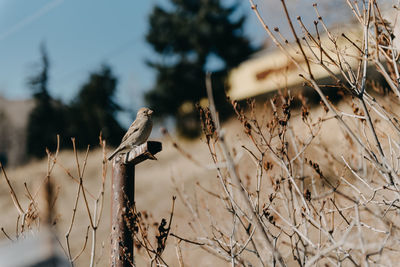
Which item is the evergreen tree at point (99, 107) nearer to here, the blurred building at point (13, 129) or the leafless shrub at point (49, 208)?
the blurred building at point (13, 129)

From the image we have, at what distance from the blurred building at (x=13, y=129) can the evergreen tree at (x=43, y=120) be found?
2.98 feet

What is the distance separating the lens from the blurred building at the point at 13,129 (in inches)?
956

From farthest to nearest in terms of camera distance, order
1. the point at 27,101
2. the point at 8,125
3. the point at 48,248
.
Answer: the point at 8,125 < the point at 27,101 < the point at 48,248

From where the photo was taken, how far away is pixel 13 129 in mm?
25781

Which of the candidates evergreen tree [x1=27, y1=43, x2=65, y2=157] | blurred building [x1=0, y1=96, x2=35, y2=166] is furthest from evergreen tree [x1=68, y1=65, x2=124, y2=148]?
blurred building [x1=0, y1=96, x2=35, y2=166]

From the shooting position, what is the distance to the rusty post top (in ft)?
7.86

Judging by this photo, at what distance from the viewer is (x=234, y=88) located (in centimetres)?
1572

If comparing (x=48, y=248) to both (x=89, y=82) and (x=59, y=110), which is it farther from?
(x=59, y=110)

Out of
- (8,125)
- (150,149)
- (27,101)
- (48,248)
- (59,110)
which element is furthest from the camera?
(8,125)

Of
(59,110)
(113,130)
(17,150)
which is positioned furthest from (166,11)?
(17,150)

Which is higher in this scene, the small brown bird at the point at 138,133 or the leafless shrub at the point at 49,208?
the small brown bird at the point at 138,133

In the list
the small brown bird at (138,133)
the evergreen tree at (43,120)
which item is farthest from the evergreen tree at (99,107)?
the small brown bird at (138,133)

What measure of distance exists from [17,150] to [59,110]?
560 cm

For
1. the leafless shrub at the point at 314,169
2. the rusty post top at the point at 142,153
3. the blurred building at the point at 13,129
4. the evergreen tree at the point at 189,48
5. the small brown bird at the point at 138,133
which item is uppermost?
the blurred building at the point at 13,129
